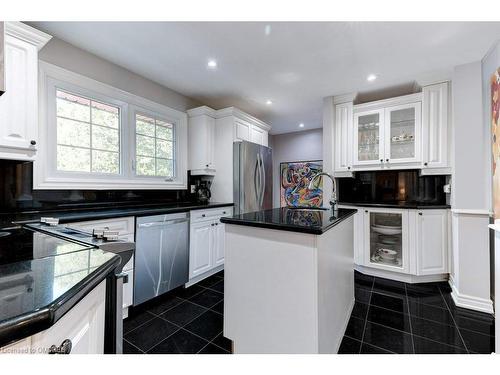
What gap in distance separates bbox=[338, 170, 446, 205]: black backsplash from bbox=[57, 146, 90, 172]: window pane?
3.31 meters

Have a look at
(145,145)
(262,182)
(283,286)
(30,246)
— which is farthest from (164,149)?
(283,286)

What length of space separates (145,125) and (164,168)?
57cm

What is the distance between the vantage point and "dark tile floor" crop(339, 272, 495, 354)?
60.8 inches

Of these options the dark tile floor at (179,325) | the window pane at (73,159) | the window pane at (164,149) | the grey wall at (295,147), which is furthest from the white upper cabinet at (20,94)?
the grey wall at (295,147)

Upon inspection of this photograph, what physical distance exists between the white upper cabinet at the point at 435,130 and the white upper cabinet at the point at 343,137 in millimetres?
822

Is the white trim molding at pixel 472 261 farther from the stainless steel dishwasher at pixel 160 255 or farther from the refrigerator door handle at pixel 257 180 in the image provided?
the stainless steel dishwasher at pixel 160 255

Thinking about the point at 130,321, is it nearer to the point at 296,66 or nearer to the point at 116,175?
the point at 116,175

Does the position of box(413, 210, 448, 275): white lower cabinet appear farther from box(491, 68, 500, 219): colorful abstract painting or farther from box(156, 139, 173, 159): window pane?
box(156, 139, 173, 159): window pane

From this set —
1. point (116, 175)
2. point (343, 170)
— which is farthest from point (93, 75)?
point (343, 170)

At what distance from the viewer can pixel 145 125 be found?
2697mm

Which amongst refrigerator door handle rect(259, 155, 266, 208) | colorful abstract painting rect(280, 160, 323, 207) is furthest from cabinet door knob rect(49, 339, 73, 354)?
colorful abstract painting rect(280, 160, 323, 207)

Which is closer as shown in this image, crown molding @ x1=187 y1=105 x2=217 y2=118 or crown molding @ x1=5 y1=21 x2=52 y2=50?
crown molding @ x1=5 y1=21 x2=52 y2=50
